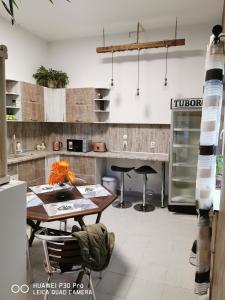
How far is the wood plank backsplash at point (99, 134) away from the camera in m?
4.70

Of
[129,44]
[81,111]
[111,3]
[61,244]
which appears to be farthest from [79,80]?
[61,244]

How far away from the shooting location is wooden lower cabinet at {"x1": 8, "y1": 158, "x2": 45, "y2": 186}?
13.1ft

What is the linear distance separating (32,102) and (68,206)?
2.83 meters

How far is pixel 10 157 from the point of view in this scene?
166 inches

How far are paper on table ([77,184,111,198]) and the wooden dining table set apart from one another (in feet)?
0.16

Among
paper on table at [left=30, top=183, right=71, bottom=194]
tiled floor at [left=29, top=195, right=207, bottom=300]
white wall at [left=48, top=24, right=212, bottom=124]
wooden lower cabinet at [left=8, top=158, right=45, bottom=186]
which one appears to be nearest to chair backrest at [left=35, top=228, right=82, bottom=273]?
tiled floor at [left=29, top=195, right=207, bottom=300]

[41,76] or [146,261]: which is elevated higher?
[41,76]

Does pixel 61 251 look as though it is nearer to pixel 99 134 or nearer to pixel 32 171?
pixel 32 171

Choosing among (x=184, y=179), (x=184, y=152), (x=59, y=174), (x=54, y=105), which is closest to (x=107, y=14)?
(x=54, y=105)

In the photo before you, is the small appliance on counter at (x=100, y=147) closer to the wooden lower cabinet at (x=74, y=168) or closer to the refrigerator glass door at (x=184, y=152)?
the wooden lower cabinet at (x=74, y=168)

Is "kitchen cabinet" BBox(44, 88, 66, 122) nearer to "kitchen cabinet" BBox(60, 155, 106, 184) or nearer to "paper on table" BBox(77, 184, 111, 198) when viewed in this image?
"kitchen cabinet" BBox(60, 155, 106, 184)

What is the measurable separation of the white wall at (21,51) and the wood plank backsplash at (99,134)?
3.17 feet

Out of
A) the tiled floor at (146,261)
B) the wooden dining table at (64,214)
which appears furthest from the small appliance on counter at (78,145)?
the wooden dining table at (64,214)

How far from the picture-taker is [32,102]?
4520 millimetres
